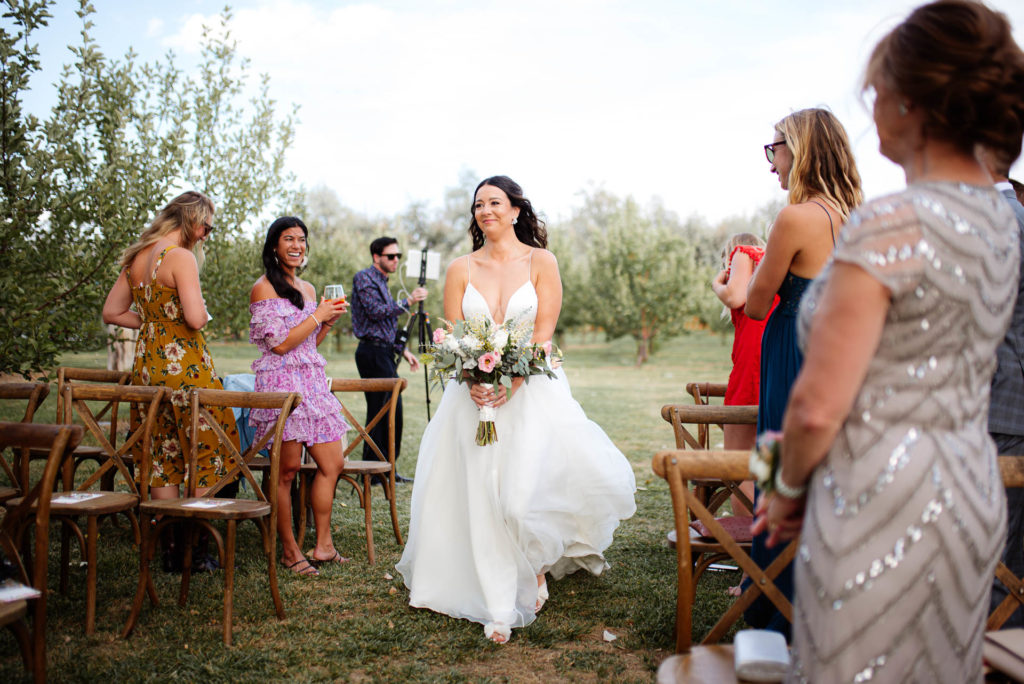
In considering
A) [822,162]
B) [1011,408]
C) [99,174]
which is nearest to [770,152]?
[822,162]

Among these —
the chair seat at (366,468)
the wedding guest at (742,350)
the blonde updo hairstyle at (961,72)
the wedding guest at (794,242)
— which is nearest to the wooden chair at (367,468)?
the chair seat at (366,468)

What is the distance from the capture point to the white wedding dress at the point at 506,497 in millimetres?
4383

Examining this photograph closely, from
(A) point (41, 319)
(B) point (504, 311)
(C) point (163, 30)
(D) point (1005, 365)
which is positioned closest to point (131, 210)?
(A) point (41, 319)

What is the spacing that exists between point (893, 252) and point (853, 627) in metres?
0.80

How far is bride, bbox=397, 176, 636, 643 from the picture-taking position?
4.39 meters

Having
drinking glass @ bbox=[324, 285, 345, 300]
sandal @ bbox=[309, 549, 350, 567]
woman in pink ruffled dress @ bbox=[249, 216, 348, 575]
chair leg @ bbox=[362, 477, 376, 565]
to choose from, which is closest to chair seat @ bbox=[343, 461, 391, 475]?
chair leg @ bbox=[362, 477, 376, 565]

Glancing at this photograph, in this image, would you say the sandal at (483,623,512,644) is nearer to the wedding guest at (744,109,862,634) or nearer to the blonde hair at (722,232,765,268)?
the wedding guest at (744,109,862,634)

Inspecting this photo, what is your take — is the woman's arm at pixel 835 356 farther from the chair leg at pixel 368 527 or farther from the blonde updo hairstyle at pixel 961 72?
the chair leg at pixel 368 527

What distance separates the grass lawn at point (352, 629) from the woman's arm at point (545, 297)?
1.72m

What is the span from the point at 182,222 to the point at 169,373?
102 centimetres

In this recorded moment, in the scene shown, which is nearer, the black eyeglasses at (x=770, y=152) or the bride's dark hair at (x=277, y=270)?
the black eyeglasses at (x=770, y=152)

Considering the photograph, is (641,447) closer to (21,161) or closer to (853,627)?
(21,161)

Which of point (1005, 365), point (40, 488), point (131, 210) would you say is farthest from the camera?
point (131, 210)

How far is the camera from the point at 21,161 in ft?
20.7
